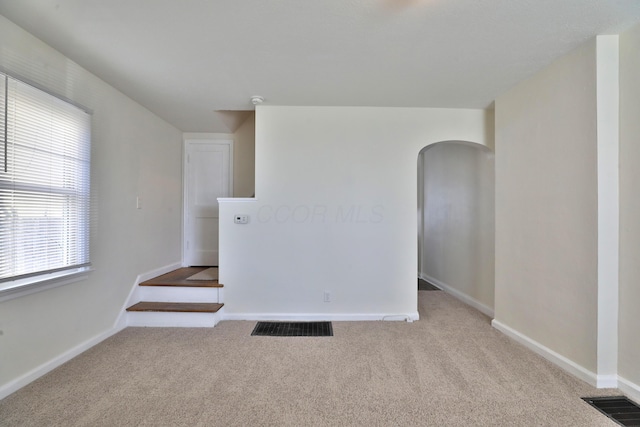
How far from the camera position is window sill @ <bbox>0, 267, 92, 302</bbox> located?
1.68m

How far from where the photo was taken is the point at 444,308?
3.34m

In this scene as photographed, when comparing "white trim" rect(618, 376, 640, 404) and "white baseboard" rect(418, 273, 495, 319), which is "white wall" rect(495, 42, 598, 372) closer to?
"white trim" rect(618, 376, 640, 404)

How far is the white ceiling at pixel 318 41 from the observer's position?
155 centimetres

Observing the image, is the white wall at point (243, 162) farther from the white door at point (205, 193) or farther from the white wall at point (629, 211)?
the white wall at point (629, 211)

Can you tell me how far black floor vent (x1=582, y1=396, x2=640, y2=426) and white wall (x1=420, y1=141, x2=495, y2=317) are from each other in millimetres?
1388

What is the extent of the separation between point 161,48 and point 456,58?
7.13 feet

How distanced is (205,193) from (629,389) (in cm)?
464

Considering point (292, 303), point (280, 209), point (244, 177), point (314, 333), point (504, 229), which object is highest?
point (244, 177)

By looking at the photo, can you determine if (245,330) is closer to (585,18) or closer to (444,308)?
(444,308)

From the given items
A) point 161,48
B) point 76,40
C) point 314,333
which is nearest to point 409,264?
point 314,333

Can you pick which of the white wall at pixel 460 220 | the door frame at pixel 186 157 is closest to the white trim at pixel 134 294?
the door frame at pixel 186 157

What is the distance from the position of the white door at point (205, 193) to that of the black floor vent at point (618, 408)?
13.4ft

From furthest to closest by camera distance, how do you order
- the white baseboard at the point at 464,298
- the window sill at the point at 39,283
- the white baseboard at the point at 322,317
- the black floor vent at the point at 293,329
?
the white baseboard at the point at 464,298, the white baseboard at the point at 322,317, the black floor vent at the point at 293,329, the window sill at the point at 39,283

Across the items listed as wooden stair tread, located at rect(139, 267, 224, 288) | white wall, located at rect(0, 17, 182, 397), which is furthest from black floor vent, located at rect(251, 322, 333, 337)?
white wall, located at rect(0, 17, 182, 397)
